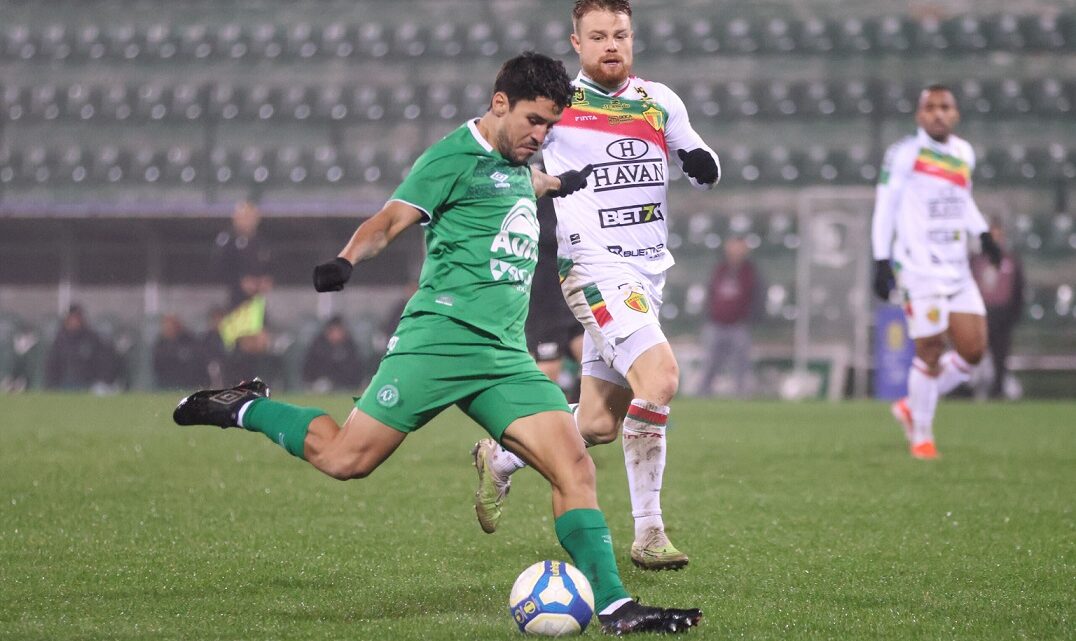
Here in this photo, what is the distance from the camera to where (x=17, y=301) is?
21.4 meters

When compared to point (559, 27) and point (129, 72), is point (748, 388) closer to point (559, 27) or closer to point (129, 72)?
point (559, 27)

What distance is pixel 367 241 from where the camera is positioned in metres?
4.20

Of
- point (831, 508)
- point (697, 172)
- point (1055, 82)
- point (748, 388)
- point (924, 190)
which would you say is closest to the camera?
point (697, 172)

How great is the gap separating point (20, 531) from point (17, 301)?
1627 centimetres

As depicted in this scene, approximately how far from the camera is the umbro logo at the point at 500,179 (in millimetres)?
4492

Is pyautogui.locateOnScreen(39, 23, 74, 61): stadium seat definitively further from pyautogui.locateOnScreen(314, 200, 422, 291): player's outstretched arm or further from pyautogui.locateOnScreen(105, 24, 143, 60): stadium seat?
pyautogui.locateOnScreen(314, 200, 422, 291): player's outstretched arm

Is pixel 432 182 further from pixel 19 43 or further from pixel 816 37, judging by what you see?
pixel 19 43

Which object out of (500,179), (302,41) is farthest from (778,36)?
(500,179)

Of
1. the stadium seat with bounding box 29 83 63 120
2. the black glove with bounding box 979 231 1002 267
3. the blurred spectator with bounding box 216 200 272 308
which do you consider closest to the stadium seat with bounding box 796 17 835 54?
the blurred spectator with bounding box 216 200 272 308

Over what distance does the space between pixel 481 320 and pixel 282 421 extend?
2.59ft

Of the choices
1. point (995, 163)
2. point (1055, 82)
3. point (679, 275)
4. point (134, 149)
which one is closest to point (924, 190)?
point (679, 275)

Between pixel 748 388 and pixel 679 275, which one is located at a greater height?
pixel 679 275

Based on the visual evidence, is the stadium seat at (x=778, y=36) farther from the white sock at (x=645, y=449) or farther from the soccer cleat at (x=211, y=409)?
the soccer cleat at (x=211, y=409)

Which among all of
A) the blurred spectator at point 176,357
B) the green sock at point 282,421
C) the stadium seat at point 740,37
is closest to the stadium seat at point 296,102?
the blurred spectator at point 176,357
